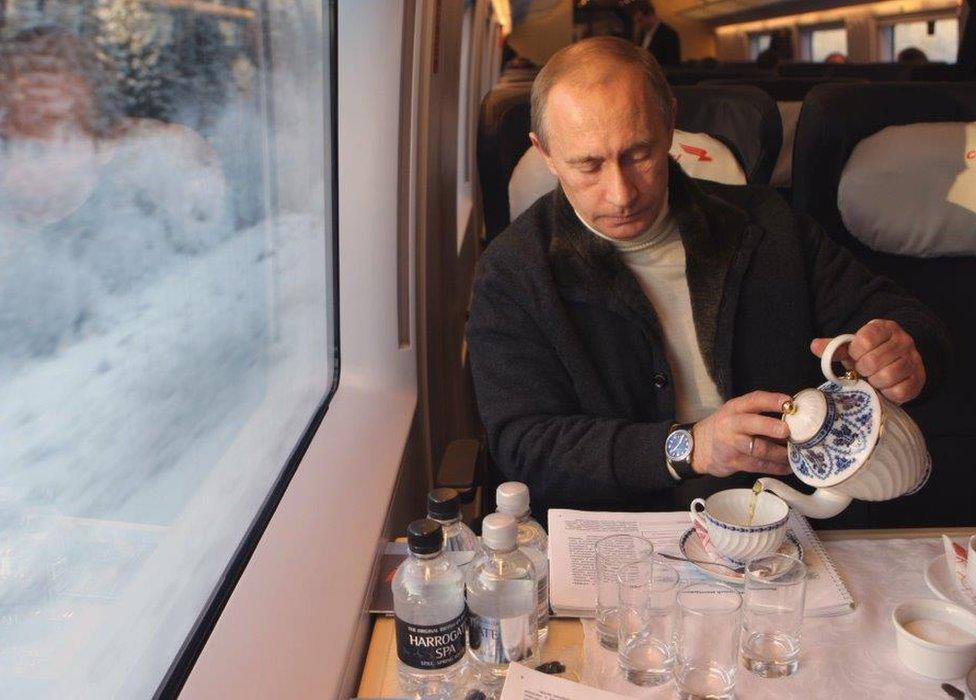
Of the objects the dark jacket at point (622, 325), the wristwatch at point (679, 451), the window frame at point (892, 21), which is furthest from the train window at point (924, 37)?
the wristwatch at point (679, 451)

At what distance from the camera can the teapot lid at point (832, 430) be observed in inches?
43.5

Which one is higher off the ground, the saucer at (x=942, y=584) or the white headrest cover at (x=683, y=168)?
the white headrest cover at (x=683, y=168)

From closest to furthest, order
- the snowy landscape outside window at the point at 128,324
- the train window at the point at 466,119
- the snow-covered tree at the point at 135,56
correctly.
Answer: the snowy landscape outside window at the point at 128,324 < the snow-covered tree at the point at 135,56 < the train window at the point at 466,119

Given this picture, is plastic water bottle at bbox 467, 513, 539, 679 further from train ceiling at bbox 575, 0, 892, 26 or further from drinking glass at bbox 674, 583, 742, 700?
train ceiling at bbox 575, 0, 892, 26

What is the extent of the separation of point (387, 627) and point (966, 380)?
1531mm

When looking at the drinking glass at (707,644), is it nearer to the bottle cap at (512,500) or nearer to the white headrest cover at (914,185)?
the bottle cap at (512,500)

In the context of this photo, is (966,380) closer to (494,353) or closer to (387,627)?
(494,353)

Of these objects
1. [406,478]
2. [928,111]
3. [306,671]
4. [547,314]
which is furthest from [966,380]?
[306,671]

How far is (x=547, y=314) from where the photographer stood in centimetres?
158

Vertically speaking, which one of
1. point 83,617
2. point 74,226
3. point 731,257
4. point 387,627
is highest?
point 74,226

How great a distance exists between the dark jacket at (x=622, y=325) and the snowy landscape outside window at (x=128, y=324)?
0.41m

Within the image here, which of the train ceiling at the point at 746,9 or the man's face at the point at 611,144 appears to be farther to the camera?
the train ceiling at the point at 746,9

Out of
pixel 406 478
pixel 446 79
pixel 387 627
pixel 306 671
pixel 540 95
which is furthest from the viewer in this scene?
pixel 446 79

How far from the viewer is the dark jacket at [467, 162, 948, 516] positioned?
5.09 feet
